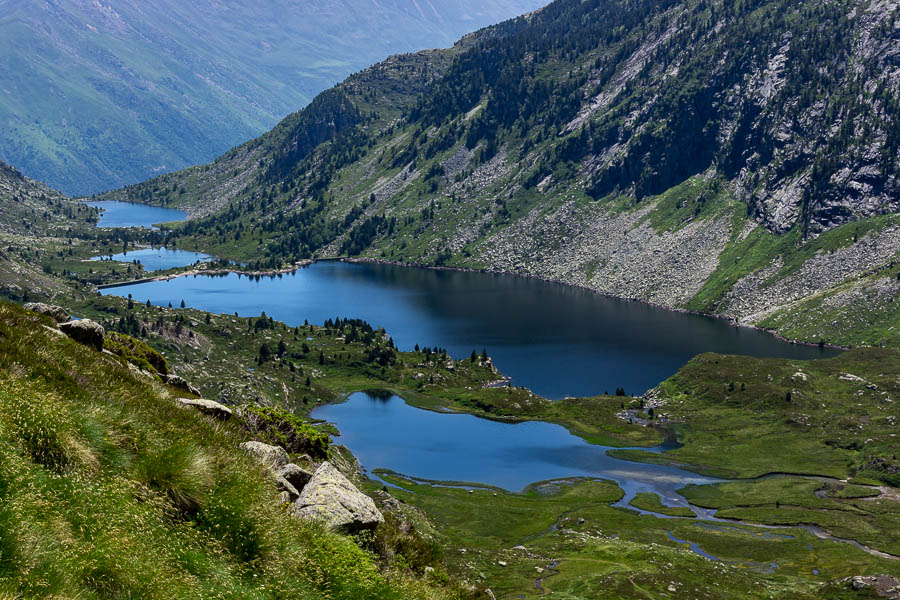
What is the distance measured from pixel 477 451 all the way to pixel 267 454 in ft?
447

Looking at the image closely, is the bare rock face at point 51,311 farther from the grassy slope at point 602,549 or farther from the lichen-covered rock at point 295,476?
the grassy slope at point 602,549

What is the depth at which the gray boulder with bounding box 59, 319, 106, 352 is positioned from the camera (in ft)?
102

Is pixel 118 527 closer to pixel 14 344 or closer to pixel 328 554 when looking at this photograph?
pixel 328 554

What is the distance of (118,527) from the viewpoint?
15.3 metres

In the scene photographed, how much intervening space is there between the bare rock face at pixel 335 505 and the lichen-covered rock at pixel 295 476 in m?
1.02

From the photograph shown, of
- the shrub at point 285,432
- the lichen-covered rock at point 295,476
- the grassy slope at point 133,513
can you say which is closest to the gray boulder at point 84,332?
the shrub at point 285,432

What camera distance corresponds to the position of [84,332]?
31.5m

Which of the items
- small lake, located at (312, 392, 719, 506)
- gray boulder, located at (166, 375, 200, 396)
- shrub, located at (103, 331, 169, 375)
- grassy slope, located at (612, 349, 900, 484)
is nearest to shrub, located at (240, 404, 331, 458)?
gray boulder, located at (166, 375, 200, 396)

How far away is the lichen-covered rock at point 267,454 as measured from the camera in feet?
77.7

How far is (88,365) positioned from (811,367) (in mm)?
190813

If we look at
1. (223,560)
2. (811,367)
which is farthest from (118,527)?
Answer: (811,367)

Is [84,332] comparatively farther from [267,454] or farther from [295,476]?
[295,476]

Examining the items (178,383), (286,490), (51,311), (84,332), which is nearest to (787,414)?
(178,383)

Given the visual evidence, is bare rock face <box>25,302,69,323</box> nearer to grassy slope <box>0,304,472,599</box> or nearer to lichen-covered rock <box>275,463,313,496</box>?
grassy slope <box>0,304,472,599</box>
